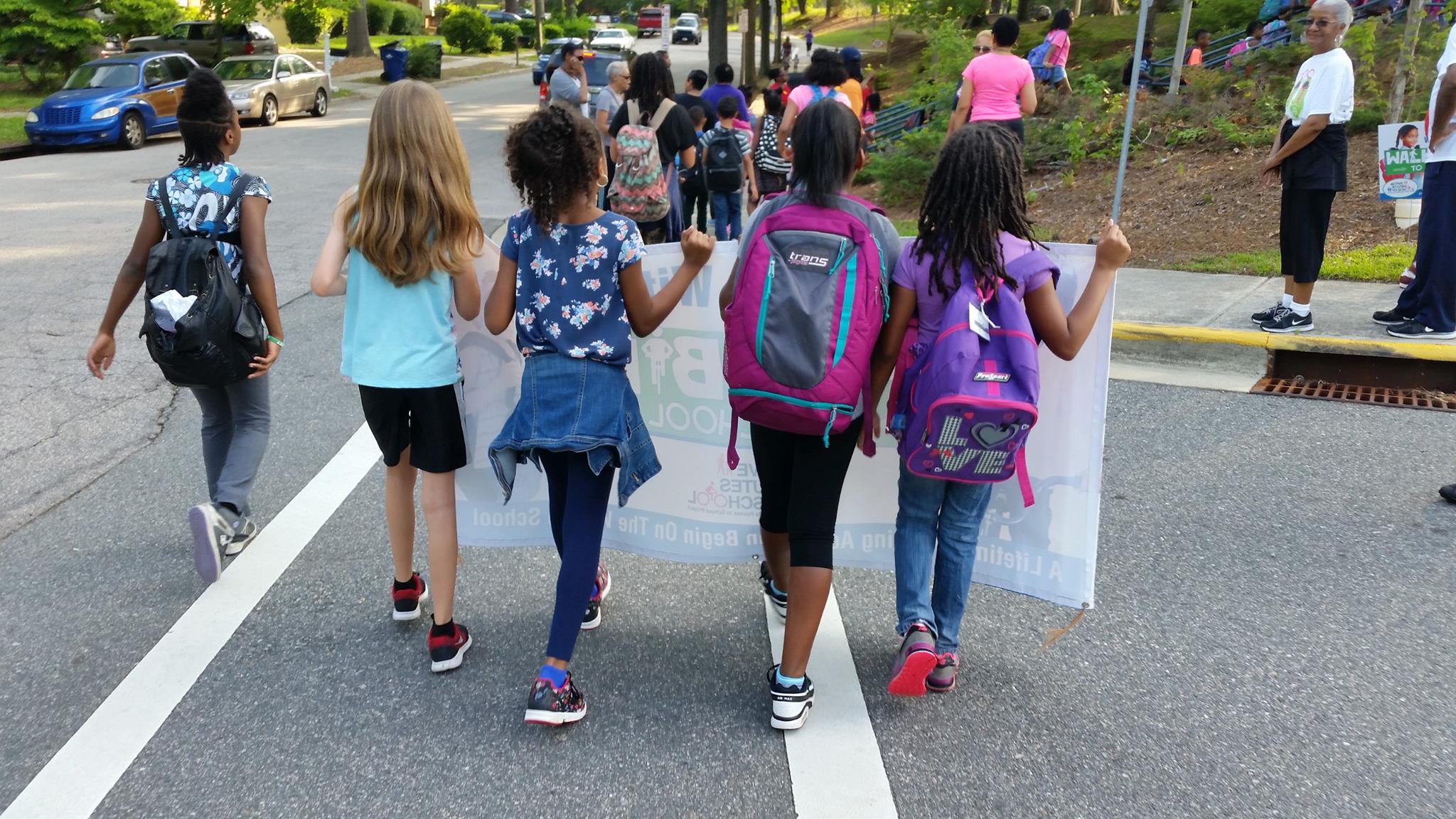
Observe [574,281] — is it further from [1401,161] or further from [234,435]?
[1401,161]

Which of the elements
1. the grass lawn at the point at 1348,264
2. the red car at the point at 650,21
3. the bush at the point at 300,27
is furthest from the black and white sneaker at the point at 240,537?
the red car at the point at 650,21

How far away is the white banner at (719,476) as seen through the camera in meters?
3.46

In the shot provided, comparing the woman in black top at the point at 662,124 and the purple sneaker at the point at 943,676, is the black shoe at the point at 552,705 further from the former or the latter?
the woman in black top at the point at 662,124

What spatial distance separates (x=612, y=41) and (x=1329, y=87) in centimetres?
5032

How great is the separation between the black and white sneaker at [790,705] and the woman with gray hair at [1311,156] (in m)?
5.00

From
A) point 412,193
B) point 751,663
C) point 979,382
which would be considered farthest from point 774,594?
point 412,193

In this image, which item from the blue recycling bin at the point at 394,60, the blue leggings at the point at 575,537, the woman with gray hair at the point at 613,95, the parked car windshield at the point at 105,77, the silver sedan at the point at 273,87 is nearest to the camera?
the blue leggings at the point at 575,537

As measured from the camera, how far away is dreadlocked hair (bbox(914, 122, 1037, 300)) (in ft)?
9.85

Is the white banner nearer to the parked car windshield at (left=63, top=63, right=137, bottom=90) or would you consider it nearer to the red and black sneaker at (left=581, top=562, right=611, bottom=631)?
the red and black sneaker at (left=581, top=562, right=611, bottom=631)

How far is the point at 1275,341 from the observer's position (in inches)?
266

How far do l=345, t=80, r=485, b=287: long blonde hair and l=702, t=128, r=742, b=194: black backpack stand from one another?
244 inches

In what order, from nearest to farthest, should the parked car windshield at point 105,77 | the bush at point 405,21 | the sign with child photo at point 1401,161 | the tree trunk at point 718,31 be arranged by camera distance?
the sign with child photo at point 1401,161, the parked car windshield at point 105,77, the tree trunk at point 718,31, the bush at point 405,21

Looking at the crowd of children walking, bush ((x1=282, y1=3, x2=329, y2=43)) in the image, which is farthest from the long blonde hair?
bush ((x1=282, y1=3, x2=329, y2=43))

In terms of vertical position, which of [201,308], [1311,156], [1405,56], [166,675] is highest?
[1405,56]
